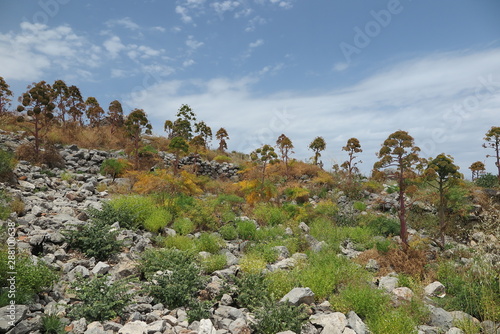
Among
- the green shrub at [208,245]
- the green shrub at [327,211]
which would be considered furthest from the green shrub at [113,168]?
the green shrub at [327,211]

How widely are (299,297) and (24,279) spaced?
13.1ft

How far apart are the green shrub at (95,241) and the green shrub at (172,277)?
3.26 feet

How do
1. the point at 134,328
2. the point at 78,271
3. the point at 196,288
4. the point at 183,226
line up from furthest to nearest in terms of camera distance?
the point at 183,226 < the point at 78,271 < the point at 196,288 < the point at 134,328

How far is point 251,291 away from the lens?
5008mm

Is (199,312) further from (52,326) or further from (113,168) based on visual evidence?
(113,168)

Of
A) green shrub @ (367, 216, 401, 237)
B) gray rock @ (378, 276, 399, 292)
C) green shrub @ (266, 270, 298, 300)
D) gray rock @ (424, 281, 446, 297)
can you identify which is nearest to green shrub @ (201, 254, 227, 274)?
green shrub @ (266, 270, 298, 300)

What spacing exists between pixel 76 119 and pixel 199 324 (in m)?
24.1

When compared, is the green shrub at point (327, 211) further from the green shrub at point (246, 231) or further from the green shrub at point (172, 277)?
the green shrub at point (172, 277)

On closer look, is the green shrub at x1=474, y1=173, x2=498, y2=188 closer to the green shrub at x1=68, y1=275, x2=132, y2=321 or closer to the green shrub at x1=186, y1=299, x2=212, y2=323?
the green shrub at x1=186, y1=299, x2=212, y2=323

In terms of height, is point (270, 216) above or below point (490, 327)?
above

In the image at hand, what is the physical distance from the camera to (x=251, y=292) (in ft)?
16.5

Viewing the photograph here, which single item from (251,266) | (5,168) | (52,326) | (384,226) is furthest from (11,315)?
(384,226)

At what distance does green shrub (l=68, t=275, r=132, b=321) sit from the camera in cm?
411

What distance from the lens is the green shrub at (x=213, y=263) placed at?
6.03 metres
